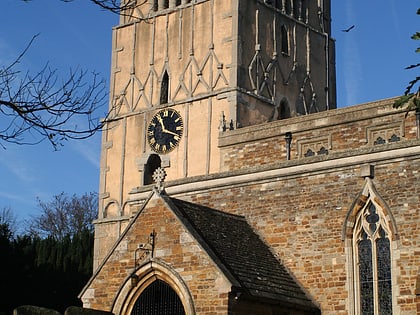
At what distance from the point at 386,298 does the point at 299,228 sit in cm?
280

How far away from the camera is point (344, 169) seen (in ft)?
71.9

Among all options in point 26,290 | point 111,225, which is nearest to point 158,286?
point 26,290

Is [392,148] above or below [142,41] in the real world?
below

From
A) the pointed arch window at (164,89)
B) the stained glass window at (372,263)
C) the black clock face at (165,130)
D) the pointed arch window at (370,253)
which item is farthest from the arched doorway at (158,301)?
the pointed arch window at (164,89)

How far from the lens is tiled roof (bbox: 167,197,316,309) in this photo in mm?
20094

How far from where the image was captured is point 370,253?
838 inches

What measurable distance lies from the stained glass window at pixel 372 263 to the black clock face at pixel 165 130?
17278 millimetres

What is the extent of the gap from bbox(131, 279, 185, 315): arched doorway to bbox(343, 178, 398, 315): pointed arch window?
4115 mm

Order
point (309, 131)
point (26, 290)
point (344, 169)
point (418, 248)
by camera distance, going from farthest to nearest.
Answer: point (26, 290) → point (309, 131) → point (344, 169) → point (418, 248)

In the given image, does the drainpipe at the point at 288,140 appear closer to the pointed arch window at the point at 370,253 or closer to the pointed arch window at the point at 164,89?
the pointed arch window at the point at 370,253

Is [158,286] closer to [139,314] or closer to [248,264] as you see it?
[139,314]

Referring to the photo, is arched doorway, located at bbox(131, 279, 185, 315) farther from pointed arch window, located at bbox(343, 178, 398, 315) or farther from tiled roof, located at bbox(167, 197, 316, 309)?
pointed arch window, located at bbox(343, 178, 398, 315)

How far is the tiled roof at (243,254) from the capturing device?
2009 centimetres

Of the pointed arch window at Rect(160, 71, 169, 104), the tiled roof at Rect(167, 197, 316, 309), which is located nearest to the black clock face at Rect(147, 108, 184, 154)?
the pointed arch window at Rect(160, 71, 169, 104)
